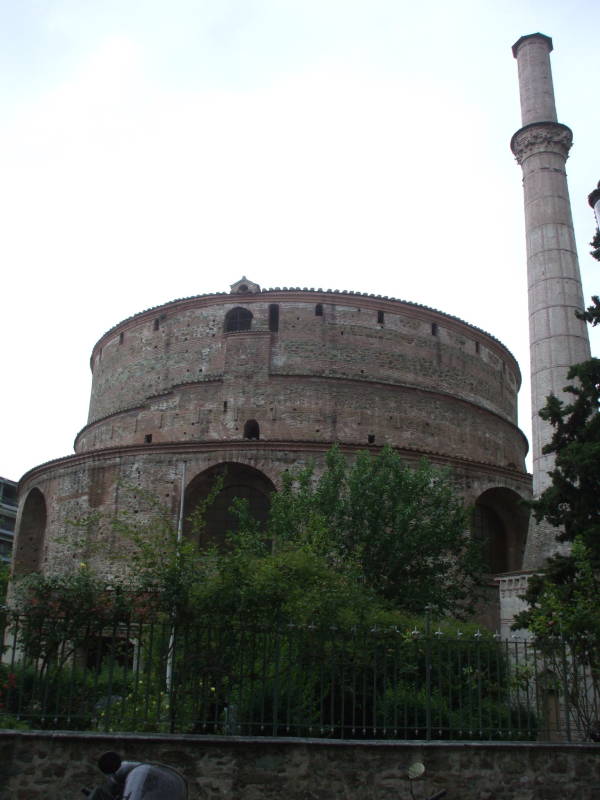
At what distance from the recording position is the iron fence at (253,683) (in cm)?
837

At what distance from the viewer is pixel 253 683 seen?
28.0ft

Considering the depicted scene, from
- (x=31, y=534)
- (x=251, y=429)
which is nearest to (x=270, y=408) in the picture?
(x=251, y=429)

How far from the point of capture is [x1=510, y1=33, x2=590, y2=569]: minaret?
19.3m

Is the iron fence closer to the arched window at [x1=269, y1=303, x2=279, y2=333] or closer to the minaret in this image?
the minaret

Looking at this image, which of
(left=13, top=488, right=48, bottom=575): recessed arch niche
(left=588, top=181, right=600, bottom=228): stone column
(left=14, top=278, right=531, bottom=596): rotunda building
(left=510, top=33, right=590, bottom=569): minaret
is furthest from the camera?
(left=13, top=488, right=48, bottom=575): recessed arch niche

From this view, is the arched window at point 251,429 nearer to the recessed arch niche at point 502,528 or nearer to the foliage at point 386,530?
the foliage at point 386,530

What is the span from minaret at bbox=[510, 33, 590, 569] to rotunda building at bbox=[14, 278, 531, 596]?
8.68 feet

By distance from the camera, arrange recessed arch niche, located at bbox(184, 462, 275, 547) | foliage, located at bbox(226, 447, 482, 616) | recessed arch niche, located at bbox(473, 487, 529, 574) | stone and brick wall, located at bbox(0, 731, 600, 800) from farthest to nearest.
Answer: recessed arch niche, located at bbox(473, 487, 529, 574)
recessed arch niche, located at bbox(184, 462, 275, 547)
foliage, located at bbox(226, 447, 482, 616)
stone and brick wall, located at bbox(0, 731, 600, 800)

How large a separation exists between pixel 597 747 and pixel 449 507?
9099 mm

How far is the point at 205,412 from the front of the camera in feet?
77.4

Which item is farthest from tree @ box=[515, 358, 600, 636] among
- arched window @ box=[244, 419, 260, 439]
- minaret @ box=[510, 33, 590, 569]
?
arched window @ box=[244, 419, 260, 439]

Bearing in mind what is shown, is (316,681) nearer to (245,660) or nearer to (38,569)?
(245,660)

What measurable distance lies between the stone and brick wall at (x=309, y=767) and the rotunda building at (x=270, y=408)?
1168 centimetres

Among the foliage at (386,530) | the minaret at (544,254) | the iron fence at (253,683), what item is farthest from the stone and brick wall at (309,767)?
the minaret at (544,254)
